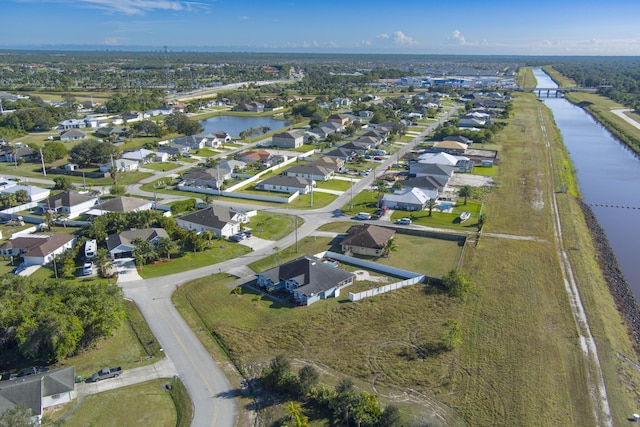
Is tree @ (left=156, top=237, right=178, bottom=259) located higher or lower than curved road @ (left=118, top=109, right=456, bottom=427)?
higher

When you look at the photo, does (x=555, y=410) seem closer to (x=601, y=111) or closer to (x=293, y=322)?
(x=293, y=322)

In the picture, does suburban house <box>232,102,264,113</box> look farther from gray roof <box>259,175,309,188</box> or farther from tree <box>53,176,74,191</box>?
tree <box>53,176,74,191</box>

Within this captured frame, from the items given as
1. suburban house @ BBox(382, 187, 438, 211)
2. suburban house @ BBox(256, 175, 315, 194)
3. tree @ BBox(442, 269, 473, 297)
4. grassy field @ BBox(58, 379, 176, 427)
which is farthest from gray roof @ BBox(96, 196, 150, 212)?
tree @ BBox(442, 269, 473, 297)

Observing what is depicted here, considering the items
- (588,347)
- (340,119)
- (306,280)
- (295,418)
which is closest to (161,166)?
(306,280)

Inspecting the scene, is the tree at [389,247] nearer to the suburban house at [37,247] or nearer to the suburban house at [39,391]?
the suburban house at [39,391]

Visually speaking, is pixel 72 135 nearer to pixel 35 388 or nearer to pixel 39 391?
pixel 35 388

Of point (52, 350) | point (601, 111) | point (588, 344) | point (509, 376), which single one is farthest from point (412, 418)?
point (601, 111)
